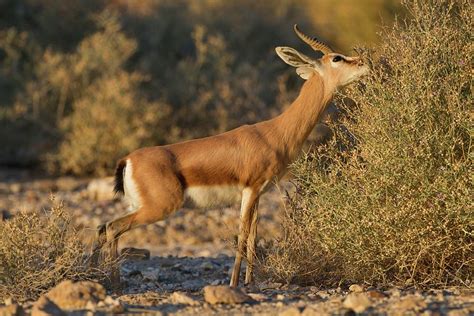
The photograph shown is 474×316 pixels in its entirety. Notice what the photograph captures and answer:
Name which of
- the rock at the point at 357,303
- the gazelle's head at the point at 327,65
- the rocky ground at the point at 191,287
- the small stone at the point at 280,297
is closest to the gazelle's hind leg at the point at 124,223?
the rocky ground at the point at 191,287

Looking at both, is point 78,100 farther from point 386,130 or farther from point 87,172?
point 386,130

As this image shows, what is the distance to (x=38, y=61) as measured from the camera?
16.5 meters

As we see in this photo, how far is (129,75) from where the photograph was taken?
15.7m

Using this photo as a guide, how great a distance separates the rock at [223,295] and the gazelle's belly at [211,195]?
5.95ft

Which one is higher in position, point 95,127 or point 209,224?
point 95,127

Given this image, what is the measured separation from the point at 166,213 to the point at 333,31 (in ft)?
42.1

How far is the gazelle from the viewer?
7.46m

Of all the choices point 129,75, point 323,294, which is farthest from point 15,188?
point 323,294

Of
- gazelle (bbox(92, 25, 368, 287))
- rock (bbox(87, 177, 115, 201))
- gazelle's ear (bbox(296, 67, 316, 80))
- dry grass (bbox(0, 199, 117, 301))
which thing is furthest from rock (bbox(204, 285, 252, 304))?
rock (bbox(87, 177, 115, 201))

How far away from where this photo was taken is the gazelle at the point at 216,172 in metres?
7.46

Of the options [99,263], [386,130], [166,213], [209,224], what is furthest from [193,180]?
[209,224]

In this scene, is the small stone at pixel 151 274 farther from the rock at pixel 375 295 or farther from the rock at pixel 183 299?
the rock at pixel 375 295

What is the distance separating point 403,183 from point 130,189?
88.0 inches

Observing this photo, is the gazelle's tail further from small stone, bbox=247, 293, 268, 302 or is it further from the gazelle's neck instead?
small stone, bbox=247, 293, 268, 302
